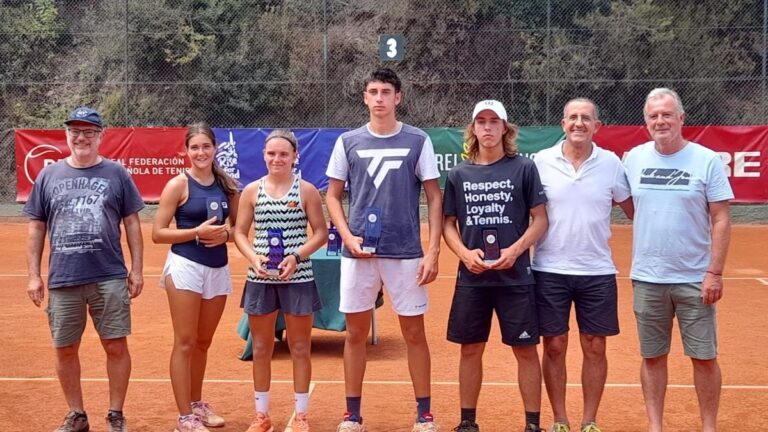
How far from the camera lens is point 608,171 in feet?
18.6

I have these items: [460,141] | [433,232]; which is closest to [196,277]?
Answer: [433,232]

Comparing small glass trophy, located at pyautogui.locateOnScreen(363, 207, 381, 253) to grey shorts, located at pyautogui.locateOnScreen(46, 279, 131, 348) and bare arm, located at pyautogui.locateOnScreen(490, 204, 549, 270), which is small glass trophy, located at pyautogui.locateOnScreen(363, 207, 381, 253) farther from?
grey shorts, located at pyautogui.locateOnScreen(46, 279, 131, 348)

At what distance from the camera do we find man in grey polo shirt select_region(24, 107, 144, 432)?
227 inches

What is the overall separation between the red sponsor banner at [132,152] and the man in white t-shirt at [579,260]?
1411cm

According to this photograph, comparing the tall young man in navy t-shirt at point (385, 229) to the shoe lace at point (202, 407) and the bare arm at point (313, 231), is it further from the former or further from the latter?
the shoe lace at point (202, 407)

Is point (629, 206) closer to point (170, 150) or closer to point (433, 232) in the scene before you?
point (433, 232)

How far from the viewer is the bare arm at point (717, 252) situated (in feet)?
17.5

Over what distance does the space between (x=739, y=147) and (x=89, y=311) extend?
14950 mm

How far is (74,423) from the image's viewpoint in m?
5.87

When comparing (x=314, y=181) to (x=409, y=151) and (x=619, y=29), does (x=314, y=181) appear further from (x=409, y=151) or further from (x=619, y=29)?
(x=409, y=151)

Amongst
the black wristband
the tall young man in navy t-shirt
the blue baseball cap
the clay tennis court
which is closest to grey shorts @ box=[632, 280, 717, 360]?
the clay tennis court

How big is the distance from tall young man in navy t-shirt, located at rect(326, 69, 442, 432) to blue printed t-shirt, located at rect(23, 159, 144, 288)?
1312mm

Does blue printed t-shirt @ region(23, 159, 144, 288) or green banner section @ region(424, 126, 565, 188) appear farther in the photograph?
green banner section @ region(424, 126, 565, 188)

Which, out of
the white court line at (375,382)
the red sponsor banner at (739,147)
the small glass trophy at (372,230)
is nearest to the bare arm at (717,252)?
the small glass trophy at (372,230)
